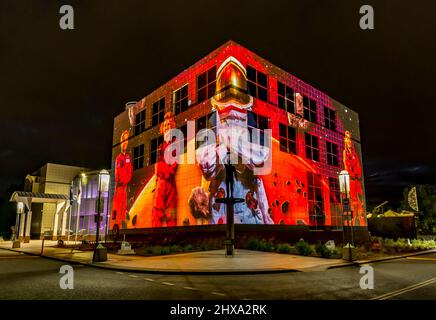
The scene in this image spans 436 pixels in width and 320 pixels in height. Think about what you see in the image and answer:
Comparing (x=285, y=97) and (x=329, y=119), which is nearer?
(x=285, y=97)

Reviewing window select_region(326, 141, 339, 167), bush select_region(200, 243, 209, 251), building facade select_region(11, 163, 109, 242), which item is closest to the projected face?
building facade select_region(11, 163, 109, 242)

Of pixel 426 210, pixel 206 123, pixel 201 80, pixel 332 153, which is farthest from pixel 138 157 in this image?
pixel 426 210

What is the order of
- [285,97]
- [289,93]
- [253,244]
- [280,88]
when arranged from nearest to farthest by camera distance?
[253,244]
[280,88]
[285,97]
[289,93]

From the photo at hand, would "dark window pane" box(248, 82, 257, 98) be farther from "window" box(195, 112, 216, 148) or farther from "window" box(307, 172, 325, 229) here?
"window" box(307, 172, 325, 229)

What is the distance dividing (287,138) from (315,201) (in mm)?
7615

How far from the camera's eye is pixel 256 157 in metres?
29.2

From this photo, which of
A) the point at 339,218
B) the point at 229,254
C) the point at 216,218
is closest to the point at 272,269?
the point at 229,254

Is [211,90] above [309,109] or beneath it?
beneath

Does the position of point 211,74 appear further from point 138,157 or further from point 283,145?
point 138,157

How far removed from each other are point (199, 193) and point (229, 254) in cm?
1008

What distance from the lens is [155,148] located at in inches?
1533

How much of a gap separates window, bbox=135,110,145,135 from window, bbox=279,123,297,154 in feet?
59.5
